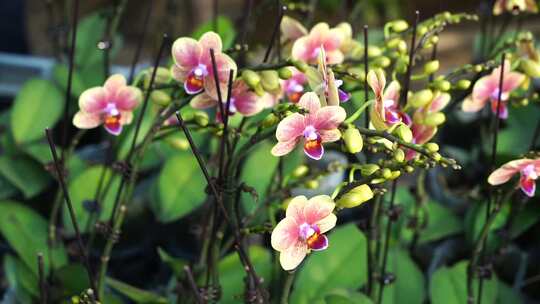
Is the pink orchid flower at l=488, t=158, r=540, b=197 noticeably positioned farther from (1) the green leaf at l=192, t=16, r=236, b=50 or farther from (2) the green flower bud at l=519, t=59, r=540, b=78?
(1) the green leaf at l=192, t=16, r=236, b=50

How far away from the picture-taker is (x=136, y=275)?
123 centimetres

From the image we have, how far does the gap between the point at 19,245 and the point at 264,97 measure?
1.52ft

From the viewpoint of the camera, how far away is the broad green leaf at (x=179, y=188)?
1.13 m

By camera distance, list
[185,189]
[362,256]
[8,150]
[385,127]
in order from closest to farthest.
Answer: [385,127] → [362,256] → [185,189] → [8,150]

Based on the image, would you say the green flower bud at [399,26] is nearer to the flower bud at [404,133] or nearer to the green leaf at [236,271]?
the flower bud at [404,133]

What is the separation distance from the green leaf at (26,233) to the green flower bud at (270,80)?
0.48m

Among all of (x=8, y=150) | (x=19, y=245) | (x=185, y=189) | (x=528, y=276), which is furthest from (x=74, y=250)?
(x=528, y=276)

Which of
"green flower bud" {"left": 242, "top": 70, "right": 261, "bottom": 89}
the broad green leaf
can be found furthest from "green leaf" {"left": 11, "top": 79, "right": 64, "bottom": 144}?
"green flower bud" {"left": 242, "top": 70, "right": 261, "bottom": 89}

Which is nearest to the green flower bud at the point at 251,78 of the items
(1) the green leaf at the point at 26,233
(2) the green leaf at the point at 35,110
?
(1) the green leaf at the point at 26,233

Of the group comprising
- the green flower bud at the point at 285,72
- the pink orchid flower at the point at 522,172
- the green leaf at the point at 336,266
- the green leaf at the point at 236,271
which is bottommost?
the green leaf at the point at 336,266

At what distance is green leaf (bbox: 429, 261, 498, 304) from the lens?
1.00 meters

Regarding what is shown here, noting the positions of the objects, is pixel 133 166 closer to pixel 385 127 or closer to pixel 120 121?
pixel 120 121

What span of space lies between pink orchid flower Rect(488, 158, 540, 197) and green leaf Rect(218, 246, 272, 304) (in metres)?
0.33

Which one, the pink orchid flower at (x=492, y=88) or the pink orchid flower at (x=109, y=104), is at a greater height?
the pink orchid flower at (x=109, y=104)
